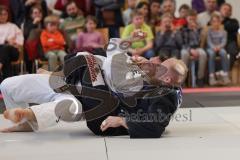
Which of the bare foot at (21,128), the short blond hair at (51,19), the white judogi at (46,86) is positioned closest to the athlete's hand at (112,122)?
the white judogi at (46,86)

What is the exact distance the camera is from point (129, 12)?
7.18 metres

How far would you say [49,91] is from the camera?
3.23 metres

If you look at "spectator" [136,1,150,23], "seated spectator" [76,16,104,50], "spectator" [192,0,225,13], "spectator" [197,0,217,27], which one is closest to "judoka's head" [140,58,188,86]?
"seated spectator" [76,16,104,50]

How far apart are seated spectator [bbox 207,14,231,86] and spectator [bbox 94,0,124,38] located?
137cm

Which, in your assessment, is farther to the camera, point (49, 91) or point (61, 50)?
point (61, 50)

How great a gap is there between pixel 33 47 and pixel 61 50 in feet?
1.29

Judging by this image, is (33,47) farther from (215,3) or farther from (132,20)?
(215,3)

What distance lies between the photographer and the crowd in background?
652 cm

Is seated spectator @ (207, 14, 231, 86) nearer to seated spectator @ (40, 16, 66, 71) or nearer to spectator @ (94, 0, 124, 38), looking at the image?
spectator @ (94, 0, 124, 38)

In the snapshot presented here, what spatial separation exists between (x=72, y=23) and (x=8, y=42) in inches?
39.7

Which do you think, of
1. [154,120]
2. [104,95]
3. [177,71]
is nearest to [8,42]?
[104,95]

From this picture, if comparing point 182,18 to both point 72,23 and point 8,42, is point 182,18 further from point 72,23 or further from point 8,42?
point 8,42

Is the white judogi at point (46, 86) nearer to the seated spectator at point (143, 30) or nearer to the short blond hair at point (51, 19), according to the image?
the seated spectator at point (143, 30)

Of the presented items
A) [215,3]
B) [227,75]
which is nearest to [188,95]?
[227,75]
